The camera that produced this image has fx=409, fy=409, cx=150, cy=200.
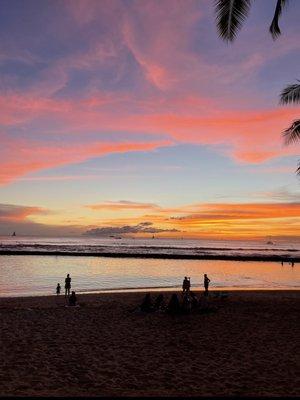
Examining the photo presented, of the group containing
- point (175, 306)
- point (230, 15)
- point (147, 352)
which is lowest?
point (147, 352)

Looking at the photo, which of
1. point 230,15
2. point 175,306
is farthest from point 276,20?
point 175,306

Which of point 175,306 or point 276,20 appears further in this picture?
point 175,306

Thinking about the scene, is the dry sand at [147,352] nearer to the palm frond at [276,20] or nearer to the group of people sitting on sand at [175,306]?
the group of people sitting on sand at [175,306]

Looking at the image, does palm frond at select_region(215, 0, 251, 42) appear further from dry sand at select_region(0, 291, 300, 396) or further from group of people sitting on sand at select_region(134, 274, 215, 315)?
group of people sitting on sand at select_region(134, 274, 215, 315)

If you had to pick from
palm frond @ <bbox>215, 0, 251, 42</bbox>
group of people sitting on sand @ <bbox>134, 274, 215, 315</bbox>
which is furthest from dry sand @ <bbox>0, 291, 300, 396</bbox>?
palm frond @ <bbox>215, 0, 251, 42</bbox>

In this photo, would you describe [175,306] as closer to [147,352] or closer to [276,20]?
[147,352]

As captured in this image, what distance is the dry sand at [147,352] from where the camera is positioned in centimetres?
968

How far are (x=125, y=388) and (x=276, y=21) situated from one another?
31.1ft

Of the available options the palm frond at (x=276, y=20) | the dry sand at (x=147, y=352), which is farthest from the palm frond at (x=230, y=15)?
the dry sand at (x=147, y=352)

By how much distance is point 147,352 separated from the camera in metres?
13.0

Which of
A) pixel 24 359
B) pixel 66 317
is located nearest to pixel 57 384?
pixel 24 359

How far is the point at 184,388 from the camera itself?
31.3 ft

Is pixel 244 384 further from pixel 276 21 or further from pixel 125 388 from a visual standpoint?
pixel 276 21

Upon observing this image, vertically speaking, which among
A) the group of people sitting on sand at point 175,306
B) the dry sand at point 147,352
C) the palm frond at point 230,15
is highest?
the palm frond at point 230,15
